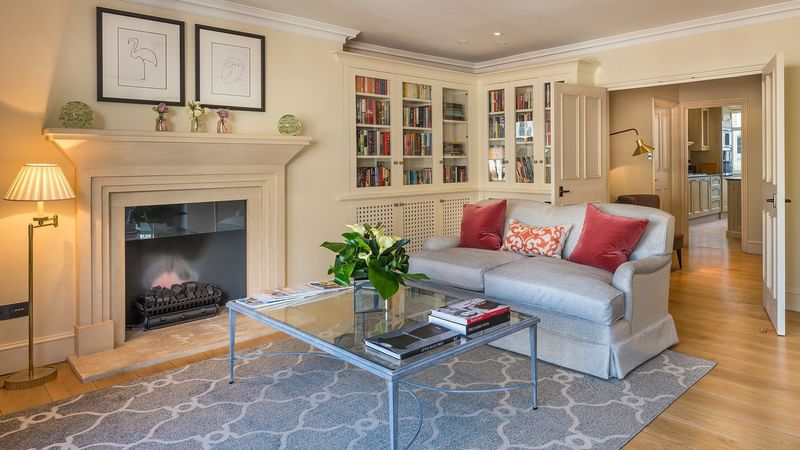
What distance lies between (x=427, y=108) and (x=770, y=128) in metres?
2.85

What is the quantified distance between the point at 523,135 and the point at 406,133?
125 centimetres

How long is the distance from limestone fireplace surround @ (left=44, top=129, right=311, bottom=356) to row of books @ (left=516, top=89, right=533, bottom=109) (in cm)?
245

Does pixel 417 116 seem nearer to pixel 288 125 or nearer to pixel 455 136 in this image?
pixel 455 136

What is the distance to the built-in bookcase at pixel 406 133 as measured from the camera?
480 cm

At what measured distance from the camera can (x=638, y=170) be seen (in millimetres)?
6855

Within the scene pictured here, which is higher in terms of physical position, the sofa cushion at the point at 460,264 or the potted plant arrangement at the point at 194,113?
the potted plant arrangement at the point at 194,113

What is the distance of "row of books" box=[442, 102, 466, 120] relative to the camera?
5512mm

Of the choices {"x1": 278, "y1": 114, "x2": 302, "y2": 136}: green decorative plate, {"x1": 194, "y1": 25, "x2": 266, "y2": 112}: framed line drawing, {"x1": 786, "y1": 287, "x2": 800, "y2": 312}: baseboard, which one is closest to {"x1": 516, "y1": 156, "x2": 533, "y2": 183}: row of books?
{"x1": 786, "y1": 287, "x2": 800, "y2": 312}: baseboard

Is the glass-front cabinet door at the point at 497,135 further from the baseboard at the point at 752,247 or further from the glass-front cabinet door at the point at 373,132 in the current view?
the baseboard at the point at 752,247

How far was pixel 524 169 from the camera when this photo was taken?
549 cm

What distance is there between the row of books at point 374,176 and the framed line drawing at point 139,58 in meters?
1.66

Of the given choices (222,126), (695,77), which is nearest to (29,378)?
(222,126)

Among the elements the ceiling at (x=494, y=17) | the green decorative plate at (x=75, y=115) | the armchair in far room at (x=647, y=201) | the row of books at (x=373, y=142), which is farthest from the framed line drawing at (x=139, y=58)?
the armchair in far room at (x=647, y=201)

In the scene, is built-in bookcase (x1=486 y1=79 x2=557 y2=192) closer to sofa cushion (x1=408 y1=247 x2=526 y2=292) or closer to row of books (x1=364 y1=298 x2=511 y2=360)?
sofa cushion (x1=408 y1=247 x2=526 y2=292)
